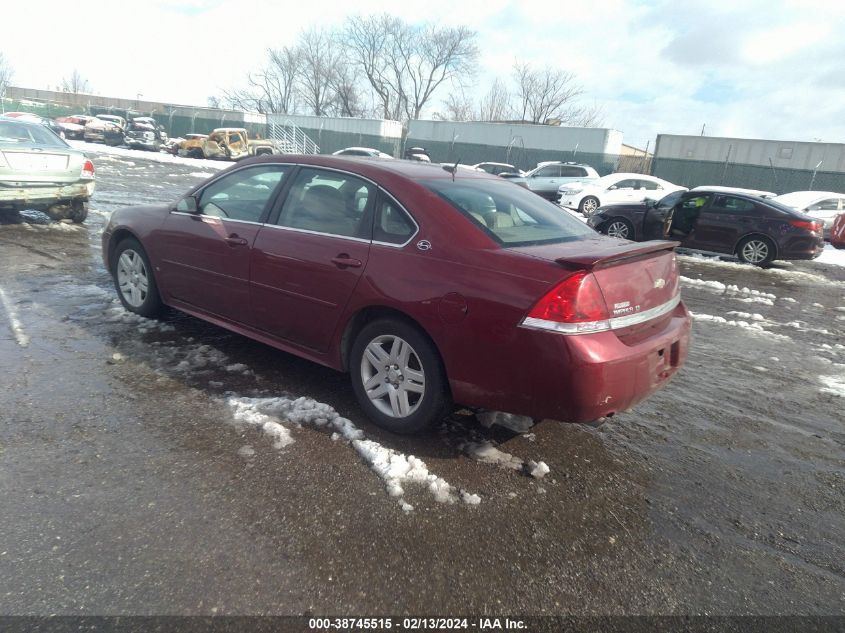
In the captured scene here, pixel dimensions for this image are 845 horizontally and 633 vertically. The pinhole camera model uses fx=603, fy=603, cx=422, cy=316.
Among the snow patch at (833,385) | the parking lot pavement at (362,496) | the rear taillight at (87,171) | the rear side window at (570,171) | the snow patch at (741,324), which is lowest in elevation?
the parking lot pavement at (362,496)

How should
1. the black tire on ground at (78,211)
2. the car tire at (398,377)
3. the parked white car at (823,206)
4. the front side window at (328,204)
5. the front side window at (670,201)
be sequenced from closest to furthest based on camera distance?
the car tire at (398,377) < the front side window at (328,204) < the black tire on ground at (78,211) < the front side window at (670,201) < the parked white car at (823,206)

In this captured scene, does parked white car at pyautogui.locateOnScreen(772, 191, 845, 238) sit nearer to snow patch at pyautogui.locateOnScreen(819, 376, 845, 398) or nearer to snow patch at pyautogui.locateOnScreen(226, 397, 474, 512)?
snow patch at pyautogui.locateOnScreen(819, 376, 845, 398)

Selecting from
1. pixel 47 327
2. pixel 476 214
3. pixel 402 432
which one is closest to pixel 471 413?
pixel 402 432

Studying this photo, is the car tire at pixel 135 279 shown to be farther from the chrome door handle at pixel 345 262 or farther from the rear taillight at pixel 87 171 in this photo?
the rear taillight at pixel 87 171

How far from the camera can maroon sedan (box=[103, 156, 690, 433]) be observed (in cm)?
292

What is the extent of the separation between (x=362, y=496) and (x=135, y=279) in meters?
3.41

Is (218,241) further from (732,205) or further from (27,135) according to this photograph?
(732,205)

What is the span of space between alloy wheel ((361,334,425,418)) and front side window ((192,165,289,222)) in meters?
1.41

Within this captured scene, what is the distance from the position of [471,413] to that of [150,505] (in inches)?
77.2

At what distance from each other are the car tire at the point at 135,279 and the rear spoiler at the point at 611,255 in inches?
142

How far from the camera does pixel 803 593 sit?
247 centimetres

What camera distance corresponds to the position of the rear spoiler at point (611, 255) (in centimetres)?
289

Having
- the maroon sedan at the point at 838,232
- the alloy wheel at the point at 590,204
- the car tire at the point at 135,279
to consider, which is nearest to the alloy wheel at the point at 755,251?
the maroon sedan at the point at 838,232

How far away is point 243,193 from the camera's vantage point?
4.44m
